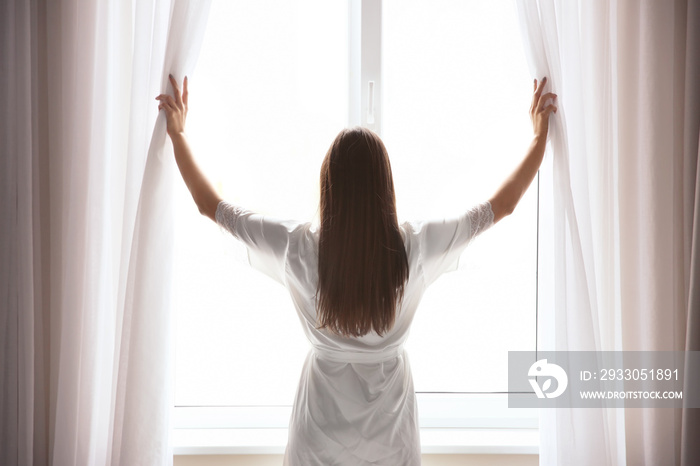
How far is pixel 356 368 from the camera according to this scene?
1.35 m

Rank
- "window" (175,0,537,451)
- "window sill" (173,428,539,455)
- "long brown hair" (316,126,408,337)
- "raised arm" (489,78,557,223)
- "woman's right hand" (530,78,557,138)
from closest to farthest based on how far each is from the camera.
Result: 1. "long brown hair" (316,126,408,337)
2. "raised arm" (489,78,557,223)
3. "woman's right hand" (530,78,557,138)
4. "window sill" (173,428,539,455)
5. "window" (175,0,537,451)

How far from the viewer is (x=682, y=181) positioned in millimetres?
1585

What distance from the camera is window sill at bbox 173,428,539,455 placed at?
1.69 metres

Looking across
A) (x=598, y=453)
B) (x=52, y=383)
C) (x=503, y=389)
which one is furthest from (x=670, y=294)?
(x=52, y=383)

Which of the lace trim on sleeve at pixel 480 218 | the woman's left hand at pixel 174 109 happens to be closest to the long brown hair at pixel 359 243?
the lace trim on sleeve at pixel 480 218

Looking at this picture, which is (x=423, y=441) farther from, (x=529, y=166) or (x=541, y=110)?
(x=541, y=110)

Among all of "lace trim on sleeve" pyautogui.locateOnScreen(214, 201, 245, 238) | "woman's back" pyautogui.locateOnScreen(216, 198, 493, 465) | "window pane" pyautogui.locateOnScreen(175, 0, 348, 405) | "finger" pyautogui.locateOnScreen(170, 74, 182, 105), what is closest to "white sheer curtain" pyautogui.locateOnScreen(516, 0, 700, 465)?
"woman's back" pyautogui.locateOnScreen(216, 198, 493, 465)

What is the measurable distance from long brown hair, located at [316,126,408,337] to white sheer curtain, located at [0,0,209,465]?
1.71 ft

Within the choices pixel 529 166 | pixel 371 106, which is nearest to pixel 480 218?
pixel 529 166

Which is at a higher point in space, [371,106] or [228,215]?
[371,106]

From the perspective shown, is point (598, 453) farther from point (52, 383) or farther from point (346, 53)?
point (52, 383)

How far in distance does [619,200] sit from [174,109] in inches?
52.8

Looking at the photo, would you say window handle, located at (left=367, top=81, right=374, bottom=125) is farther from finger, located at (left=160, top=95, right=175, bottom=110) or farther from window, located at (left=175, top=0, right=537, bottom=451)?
finger, located at (left=160, top=95, right=175, bottom=110)

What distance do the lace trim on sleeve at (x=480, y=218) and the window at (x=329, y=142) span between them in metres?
0.42
